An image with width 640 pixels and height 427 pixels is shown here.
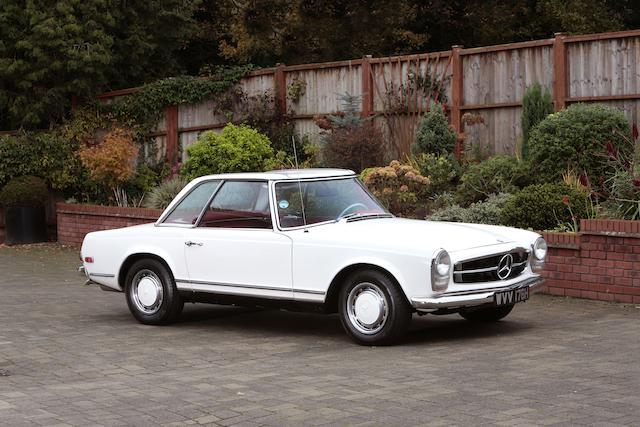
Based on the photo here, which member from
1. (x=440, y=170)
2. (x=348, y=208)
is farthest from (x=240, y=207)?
(x=440, y=170)

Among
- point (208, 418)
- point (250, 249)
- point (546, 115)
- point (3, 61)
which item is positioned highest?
point (3, 61)

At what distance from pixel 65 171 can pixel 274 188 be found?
12221mm

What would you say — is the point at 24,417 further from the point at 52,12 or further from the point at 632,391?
the point at 52,12

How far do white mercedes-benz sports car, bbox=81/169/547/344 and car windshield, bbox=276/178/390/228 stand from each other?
0.01 meters

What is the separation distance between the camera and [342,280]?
31.8 ft

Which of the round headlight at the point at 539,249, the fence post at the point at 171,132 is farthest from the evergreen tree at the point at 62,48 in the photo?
the round headlight at the point at 539,249

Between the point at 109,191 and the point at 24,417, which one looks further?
the point at 109,191

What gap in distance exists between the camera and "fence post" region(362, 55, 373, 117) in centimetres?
1919

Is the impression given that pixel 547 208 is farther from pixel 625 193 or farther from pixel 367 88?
pixel 367 88

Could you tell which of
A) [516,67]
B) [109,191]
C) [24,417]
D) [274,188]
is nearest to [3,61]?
[109,191]

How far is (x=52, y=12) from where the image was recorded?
72.4ft

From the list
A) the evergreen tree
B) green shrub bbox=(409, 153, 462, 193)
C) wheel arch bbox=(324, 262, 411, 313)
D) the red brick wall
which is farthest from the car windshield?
the evergreen tree

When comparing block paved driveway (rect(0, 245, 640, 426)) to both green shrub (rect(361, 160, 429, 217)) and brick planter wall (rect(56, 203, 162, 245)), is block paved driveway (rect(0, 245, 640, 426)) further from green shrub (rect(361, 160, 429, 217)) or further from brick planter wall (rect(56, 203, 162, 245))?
brick planter wall (rect(56, 203, 162, 245))

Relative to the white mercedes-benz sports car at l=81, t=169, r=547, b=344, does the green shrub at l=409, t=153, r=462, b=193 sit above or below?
above
